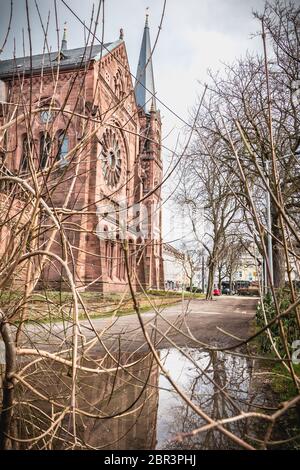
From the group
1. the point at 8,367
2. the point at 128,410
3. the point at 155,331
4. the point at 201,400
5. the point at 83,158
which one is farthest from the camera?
the point at 201,400

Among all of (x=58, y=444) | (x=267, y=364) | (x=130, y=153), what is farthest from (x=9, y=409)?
(x=130, y=153)

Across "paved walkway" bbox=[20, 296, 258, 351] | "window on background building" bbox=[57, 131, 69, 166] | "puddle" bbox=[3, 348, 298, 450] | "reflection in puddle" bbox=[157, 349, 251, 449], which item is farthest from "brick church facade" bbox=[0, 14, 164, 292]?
"reflection in puddle" bbox=[157, 349, 251, 449]

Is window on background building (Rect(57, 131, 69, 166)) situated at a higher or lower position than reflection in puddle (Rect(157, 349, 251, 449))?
higher

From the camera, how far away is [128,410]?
9.94 ft

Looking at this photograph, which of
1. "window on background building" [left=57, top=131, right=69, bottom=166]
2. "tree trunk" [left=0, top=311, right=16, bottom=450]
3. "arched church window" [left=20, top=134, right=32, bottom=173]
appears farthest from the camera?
"tree trunk" [left=0, top=311, right=16, bottom=450]

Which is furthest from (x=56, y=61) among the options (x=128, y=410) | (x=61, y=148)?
(x=128, y=410)

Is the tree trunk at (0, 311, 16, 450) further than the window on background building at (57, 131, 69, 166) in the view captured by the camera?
Yes

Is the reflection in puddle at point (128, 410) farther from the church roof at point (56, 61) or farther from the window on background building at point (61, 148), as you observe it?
the church roof at point (56, 61)

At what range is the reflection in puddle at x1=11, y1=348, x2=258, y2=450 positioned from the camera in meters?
A: 2.63

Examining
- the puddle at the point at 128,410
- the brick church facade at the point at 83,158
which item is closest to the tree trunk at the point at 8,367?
the puddle at the point at 128,410

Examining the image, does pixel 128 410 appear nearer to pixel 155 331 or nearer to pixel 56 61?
pixel 155 331

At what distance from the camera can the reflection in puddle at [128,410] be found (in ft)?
8.64

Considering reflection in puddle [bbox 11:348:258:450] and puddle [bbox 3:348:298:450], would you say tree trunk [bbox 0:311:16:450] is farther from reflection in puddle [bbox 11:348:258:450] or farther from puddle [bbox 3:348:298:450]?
reflection in puddle [bbox 11:348:258:450]
